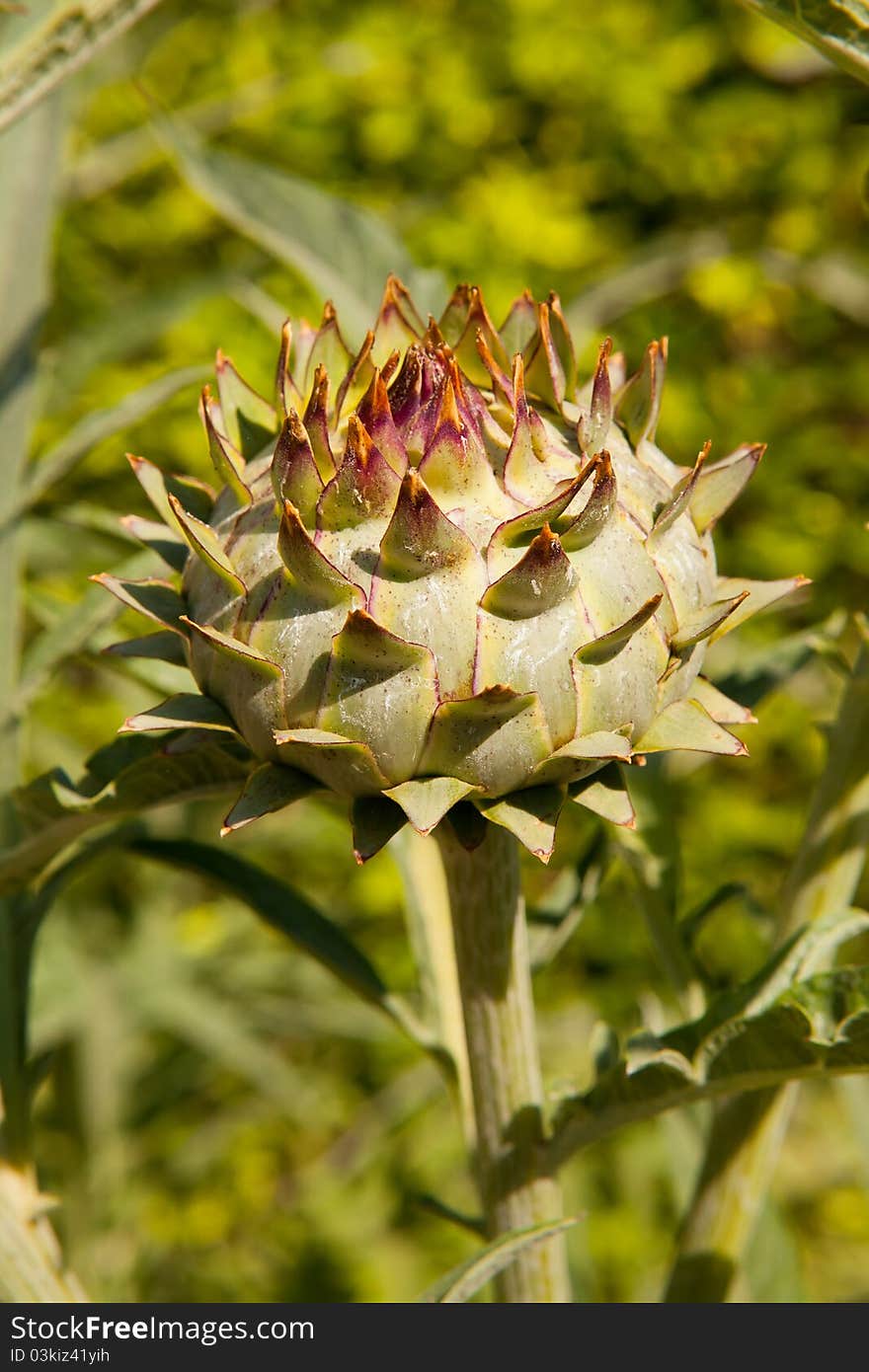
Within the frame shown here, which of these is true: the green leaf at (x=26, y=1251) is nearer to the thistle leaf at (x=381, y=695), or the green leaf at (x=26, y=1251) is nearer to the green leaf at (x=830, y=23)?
the thistle leaf at (x=381, y=695)

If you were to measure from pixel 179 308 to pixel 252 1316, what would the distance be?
26.5 inches

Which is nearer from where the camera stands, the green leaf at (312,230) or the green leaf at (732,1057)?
the green leaf at (732,1057)

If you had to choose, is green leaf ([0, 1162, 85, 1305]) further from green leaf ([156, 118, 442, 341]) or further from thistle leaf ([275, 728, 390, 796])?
green leaf ([156, 118, 442, 341])

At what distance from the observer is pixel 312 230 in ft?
3.12

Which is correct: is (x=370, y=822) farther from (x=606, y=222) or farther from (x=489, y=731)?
(x=606, y=222)

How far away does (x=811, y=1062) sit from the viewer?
0.60 meters

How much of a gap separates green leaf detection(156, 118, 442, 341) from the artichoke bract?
1.13 ft

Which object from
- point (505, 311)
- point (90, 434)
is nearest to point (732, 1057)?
point (90, 434)

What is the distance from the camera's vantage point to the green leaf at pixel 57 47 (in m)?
0.58

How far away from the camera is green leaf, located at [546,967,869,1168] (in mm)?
595

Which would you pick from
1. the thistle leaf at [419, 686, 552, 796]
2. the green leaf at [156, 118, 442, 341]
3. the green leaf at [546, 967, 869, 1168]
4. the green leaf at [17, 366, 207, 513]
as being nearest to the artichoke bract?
the thistle leaf at [419, 686, 552, 796]

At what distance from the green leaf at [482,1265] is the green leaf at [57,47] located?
497mm

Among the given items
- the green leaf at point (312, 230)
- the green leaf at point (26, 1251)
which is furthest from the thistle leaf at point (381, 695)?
the green leaf at point (312, 230)

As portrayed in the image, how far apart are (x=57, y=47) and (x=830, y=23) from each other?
0.31 metres
